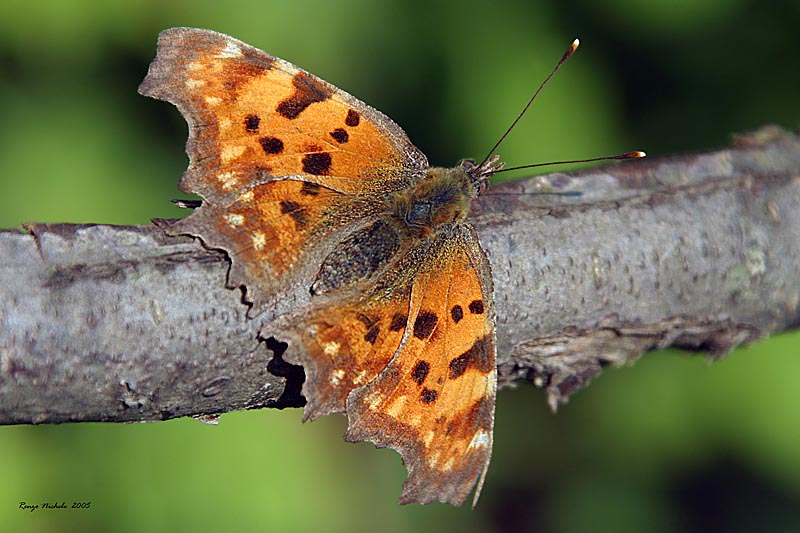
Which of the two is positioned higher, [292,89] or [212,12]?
[212,12]

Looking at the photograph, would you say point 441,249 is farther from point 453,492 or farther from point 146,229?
point 146,229

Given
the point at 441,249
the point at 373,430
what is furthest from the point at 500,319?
the point at 373,430

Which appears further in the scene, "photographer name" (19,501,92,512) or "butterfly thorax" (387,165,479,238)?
"photographer name" (19,501,92,512)

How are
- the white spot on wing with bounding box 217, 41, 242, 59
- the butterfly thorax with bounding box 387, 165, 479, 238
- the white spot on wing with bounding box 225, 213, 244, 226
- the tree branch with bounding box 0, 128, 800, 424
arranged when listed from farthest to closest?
the butterfly thorax with bounding box 387, 165, 479, 238 → the white spot on wing with bounding box 217, 41, 242, 59 → the white spot on wing with bounding box 225, 213, 244, 226 → the tree branch with bounding box 0, 128, 800, 424

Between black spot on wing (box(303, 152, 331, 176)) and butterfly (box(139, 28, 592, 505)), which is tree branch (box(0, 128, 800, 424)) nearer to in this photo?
butterfly (box(139, 28, 592, 505))

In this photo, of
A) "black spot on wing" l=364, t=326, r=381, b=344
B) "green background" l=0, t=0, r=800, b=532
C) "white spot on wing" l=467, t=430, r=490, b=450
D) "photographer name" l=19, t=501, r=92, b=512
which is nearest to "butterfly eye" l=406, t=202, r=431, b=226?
"black spot on wing" l=364, t=326, r=381, b=344
